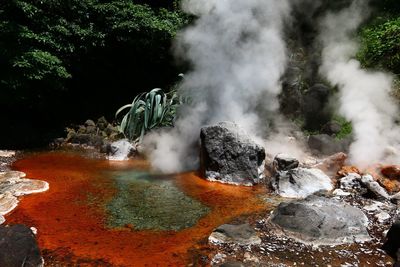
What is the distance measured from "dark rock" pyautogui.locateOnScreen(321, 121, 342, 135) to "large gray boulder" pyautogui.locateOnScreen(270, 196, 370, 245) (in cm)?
455

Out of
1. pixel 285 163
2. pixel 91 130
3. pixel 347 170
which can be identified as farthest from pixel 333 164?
pixel 91 130

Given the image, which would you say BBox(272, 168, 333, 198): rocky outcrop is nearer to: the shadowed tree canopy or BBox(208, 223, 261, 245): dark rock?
BBox(208, 223, 261, 245): dark rock

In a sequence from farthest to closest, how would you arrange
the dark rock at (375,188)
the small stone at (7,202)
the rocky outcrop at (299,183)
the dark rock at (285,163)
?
the dark rock at (285,163) → the rocky outcrop at (299,183) → the dark rock at (375,188) → the small stone at (7,202)

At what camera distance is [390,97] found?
357 inches

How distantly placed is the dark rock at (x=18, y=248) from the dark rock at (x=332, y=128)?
7.60m

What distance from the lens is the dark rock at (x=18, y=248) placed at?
12.2 feet

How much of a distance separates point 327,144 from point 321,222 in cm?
406

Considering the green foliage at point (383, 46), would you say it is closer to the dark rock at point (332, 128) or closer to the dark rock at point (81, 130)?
the dark rock at point (332, 128)

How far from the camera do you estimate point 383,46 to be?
1026 cm

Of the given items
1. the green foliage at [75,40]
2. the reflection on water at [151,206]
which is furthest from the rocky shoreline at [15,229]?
the green foliage at [75,40]

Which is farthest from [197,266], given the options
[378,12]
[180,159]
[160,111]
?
[378,12]

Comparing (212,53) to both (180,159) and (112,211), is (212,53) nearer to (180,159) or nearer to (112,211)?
(180,159)

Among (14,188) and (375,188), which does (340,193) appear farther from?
(14,188)

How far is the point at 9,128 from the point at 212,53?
5.75 meters
